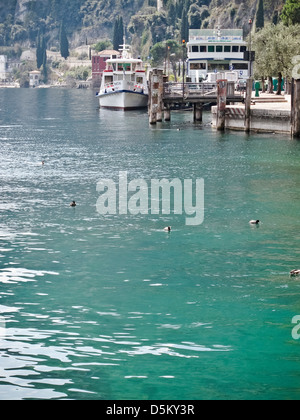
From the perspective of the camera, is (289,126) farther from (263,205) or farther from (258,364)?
(258,364)

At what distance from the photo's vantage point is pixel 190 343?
15.8m

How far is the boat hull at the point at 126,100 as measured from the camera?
9475cm

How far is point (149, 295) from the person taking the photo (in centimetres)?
1866

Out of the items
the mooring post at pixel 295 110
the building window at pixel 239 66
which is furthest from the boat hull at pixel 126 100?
the mooring post at pixel 295 110

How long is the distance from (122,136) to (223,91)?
27.7 feet

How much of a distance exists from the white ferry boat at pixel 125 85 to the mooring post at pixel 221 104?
3483 cm

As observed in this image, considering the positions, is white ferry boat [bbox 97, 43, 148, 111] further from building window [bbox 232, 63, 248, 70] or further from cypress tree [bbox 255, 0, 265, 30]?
cypress tree [bbox 255, 0, 265, 30]

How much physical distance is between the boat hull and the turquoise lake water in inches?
2302

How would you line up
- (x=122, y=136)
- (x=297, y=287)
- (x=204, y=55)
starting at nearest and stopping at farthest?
1. (x=297, y=287)
2. (x=122, y=136)
3. (x=204, y=55)

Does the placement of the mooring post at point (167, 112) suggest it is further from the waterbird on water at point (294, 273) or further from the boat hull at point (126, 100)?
the waterbird on water at point (294, 273)

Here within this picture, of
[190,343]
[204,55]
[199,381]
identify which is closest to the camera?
[199,381]

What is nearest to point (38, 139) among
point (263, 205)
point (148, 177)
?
point (148, 177)

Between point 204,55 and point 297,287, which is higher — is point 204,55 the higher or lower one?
the higher one

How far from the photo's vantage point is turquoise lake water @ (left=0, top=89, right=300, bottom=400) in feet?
47.1
